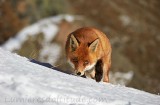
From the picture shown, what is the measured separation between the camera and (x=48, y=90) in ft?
22.9

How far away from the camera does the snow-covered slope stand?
22.3ft

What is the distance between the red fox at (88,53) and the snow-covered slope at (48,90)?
4.73ft

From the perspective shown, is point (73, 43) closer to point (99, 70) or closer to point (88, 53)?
point (88, 53)

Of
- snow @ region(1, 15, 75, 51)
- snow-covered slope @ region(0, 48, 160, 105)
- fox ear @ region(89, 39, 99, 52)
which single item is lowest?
snow-covered slope @ region(0, 48, 160, 105)

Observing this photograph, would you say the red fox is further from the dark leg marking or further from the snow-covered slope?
the snow-covered slope

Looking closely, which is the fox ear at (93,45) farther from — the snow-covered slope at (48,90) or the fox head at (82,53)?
the snow-covered slope at (48,90)

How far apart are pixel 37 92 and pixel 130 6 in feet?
126

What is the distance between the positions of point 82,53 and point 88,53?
14cm

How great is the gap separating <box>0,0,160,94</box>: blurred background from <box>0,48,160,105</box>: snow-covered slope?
266 inches

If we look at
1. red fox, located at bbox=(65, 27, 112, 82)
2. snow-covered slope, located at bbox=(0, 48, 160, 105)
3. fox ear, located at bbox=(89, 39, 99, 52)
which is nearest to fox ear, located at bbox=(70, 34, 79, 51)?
red fox, located at bbox=(65, 27, 112, 82)

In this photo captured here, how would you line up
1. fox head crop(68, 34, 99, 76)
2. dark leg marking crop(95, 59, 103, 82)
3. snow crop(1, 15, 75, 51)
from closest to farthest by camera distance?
fox head crop(68, 34, 99, 76) → dark leg marking crop(95, 59, 103, 82) → snow crop(1, 15, 75, 51)

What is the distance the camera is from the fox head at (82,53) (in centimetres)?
996

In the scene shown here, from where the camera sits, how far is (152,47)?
3822 cm

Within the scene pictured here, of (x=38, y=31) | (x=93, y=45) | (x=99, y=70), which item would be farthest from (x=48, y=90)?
(x=38, y=31)
